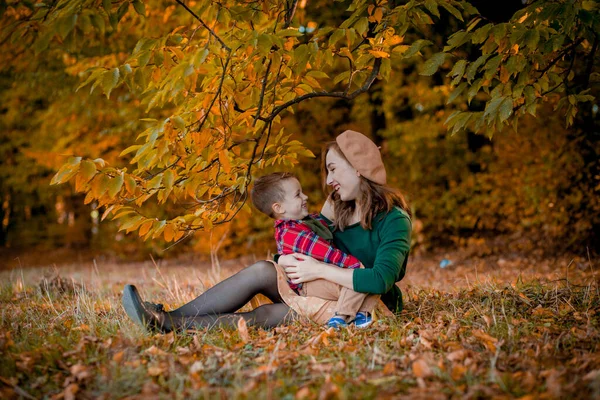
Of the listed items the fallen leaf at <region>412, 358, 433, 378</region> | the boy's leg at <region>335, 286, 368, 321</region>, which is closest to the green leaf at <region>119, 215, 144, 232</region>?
the boy's leg at <region>335, 286, 368, 321</region>

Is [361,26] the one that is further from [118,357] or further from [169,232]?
[118,357]

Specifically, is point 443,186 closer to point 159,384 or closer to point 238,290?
point 238,290

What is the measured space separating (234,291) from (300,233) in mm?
512

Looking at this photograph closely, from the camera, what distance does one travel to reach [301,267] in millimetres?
3018

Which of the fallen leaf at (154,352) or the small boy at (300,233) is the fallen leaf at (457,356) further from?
the fallen leaf at (154,352)

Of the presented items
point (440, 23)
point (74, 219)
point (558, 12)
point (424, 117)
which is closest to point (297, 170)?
point (424, 117)

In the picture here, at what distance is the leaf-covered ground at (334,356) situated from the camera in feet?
6.40

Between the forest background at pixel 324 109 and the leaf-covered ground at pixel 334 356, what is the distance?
Result: 2.26ft

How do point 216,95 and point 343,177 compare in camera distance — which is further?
point 343,177

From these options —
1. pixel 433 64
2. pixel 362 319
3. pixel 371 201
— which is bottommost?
pixel 362 319

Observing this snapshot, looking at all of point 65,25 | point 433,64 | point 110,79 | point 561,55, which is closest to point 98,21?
point 65,25

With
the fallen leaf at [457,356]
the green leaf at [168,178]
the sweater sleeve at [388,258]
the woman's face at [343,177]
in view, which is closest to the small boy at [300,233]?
the sweater sleeve at [388,258]

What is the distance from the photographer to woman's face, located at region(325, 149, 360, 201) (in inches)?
127

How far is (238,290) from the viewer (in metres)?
3.07
